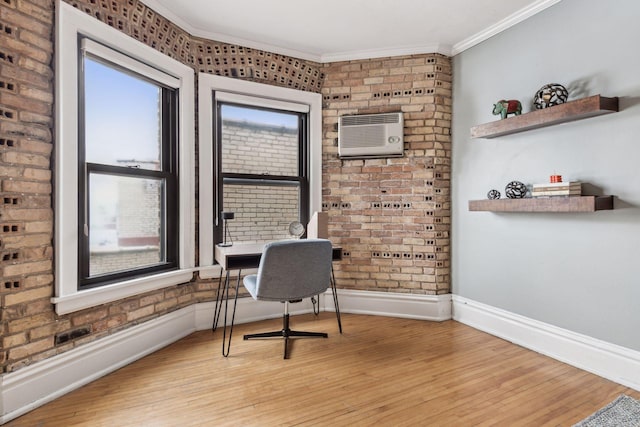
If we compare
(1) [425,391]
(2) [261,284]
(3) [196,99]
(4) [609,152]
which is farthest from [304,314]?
(4) [609,152]

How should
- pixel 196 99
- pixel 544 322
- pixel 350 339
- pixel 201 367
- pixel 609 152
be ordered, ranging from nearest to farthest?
1. pixel 609 152
2. pixel 201 367
3. pixel 544 322
4. pixel 350 339
5. pixel 196 99

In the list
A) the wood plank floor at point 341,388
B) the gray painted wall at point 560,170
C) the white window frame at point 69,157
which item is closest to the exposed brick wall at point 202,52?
the white window frame at point 69,157

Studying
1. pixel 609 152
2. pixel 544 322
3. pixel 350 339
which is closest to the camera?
pixel 609 152

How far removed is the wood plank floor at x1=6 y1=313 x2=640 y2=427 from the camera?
1857 millimetres

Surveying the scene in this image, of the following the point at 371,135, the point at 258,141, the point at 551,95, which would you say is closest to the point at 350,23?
the point at 371,135

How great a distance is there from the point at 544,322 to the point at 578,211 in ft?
3.09

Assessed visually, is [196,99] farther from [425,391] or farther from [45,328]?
[425,391]

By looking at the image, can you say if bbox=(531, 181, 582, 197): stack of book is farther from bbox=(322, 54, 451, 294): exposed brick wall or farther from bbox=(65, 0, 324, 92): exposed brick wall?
bbox=(65, 0, 324, 92): exposed brick wall

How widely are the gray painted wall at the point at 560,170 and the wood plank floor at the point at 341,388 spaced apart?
18.9 inches

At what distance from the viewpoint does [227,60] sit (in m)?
3.31

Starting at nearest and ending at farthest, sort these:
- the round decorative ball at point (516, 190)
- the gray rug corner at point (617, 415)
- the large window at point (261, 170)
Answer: the gray rug corner at point (617, 415), the round decorative ball at point (516, 190), the large window at point (261, 170)

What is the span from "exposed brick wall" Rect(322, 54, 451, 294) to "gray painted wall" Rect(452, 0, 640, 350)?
207 millimetres

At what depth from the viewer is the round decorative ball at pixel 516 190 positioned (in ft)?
8.93

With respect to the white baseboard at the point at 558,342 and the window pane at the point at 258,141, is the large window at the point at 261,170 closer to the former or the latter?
the window pane at the point at 258,141
